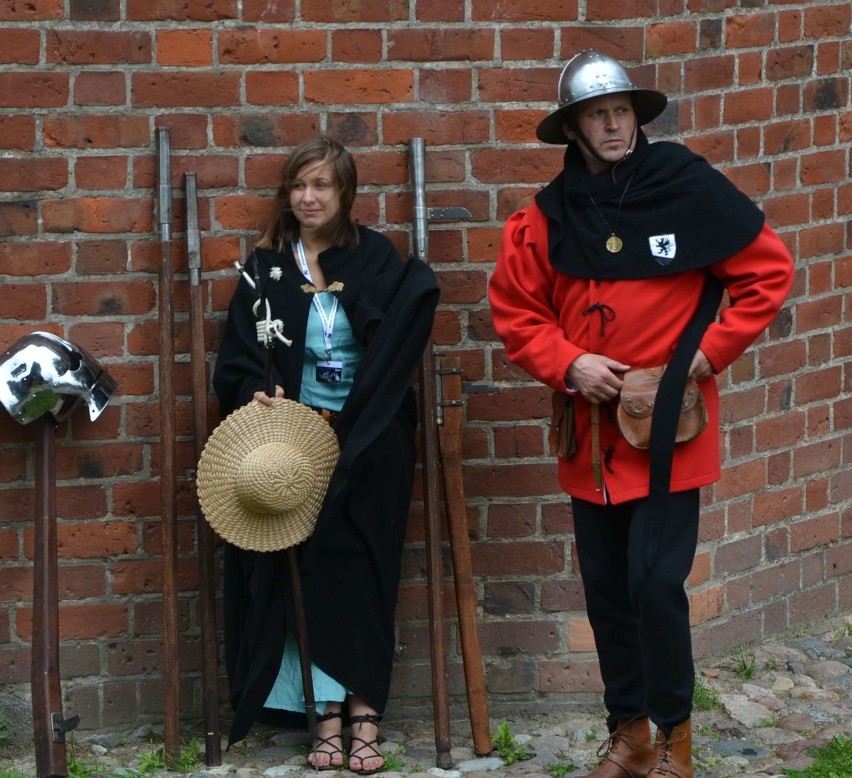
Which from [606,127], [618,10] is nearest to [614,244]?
[606,127]

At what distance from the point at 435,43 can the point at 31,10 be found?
1.18 m

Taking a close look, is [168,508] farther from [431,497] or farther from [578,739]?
[578,739]

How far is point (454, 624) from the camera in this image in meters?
4.82

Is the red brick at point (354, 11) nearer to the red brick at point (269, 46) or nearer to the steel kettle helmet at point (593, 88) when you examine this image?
the red brick at point (269, 46)

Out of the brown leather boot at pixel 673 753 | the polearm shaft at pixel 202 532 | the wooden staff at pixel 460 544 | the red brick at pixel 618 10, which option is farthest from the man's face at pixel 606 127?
the brown leather boot at pixel 673 753


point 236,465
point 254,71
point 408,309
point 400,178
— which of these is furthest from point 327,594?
point 254,71

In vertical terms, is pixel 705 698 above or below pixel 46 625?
below

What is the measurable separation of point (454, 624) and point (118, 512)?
1112mm

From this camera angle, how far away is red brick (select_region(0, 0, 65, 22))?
14.3ft

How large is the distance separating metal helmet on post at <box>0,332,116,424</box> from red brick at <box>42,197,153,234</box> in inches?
13.3

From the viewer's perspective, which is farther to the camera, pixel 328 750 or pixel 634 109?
pixel 328 750

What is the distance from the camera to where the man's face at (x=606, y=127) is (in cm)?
396

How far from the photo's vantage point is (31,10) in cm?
436

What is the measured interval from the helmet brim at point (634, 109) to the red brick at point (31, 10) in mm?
1442
